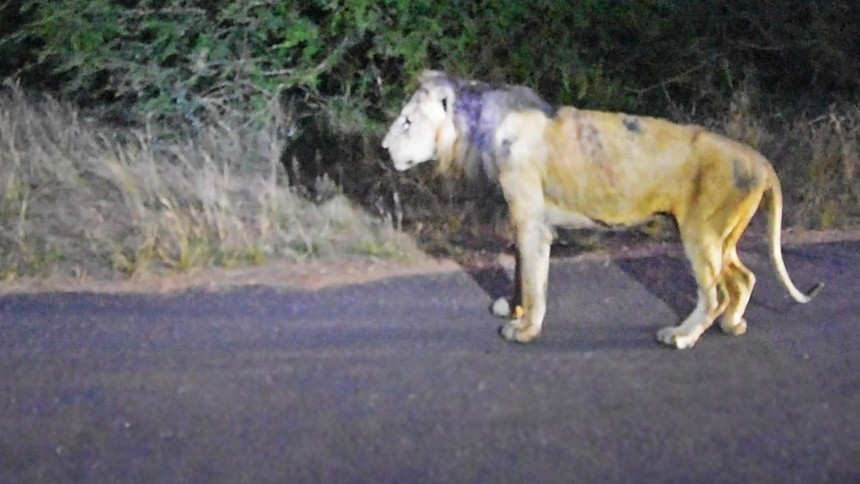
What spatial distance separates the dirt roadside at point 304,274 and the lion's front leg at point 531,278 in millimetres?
1318

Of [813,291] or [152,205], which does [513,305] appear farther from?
[152,205]

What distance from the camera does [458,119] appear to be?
259 inches

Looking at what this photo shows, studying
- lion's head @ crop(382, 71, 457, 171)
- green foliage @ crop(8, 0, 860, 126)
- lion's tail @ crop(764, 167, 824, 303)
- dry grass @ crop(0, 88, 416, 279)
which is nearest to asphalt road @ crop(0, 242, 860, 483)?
lion's tail @ crop(764, 167, 824, 303)

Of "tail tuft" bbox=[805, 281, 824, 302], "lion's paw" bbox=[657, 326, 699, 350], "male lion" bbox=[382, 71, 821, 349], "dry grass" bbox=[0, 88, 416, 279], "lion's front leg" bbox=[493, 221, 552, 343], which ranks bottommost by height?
"dry grass" bbox=[0, 88, 416, 279]

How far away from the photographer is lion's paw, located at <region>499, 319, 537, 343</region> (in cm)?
632

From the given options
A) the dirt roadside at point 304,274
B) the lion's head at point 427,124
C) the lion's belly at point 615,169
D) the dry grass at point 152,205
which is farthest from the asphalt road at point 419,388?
the lion's head at point 427,124

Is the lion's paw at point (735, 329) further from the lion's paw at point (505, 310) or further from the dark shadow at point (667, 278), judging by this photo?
the lion's paw at point (505, 310)

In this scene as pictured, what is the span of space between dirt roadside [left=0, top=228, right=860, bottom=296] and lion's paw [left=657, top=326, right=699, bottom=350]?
1.61 m

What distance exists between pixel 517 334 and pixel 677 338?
83 centimetres

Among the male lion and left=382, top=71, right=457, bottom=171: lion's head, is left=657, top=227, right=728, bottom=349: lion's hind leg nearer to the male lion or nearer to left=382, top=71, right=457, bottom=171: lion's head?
the male lion

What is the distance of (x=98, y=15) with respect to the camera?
1052cm

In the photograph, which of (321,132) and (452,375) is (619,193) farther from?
(321,132)

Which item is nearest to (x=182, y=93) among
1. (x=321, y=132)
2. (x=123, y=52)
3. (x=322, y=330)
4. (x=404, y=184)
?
(x=123, y=52)

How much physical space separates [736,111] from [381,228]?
14.0ft
